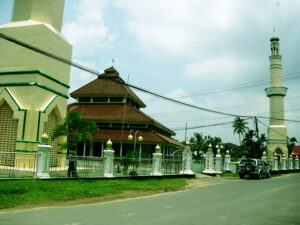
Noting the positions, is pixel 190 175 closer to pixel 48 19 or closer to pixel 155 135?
pixel 155 135

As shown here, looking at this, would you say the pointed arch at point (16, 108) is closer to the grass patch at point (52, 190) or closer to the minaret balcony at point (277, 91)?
the grass patch at point (52, 190)

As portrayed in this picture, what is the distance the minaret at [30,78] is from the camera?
16.9 metres

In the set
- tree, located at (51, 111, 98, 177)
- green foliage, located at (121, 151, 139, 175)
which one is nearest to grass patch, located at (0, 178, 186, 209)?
tree, located at (51, 111, 98, 177)

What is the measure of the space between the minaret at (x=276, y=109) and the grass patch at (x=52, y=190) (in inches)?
1338

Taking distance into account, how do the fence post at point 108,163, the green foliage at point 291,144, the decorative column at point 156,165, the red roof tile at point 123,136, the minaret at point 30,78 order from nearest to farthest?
1. the fence post at point 108,163
2. the minaret at point 30,78
3. the decorative column at point 156,165
4. the red roof tile at point 123,136
5. the green foliage at point 291,144

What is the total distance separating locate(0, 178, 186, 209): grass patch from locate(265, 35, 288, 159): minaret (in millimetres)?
33974

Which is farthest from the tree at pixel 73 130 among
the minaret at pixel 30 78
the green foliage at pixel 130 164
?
the minaret at pixel 30 78

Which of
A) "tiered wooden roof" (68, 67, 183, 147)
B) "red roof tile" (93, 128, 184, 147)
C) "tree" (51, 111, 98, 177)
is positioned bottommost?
"tree" (51, 111, 98, 177)

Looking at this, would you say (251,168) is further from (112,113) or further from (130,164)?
(112,113)

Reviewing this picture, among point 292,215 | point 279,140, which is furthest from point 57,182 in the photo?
point 279,140

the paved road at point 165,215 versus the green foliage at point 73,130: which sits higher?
the green foliage at point 73,130

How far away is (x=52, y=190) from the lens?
34.3ft

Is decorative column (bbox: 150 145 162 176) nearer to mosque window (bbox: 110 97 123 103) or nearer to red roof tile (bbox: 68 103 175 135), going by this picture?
red roof tile (bbox: 68 103 175 135)

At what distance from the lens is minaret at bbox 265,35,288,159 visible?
4219 centimetres
